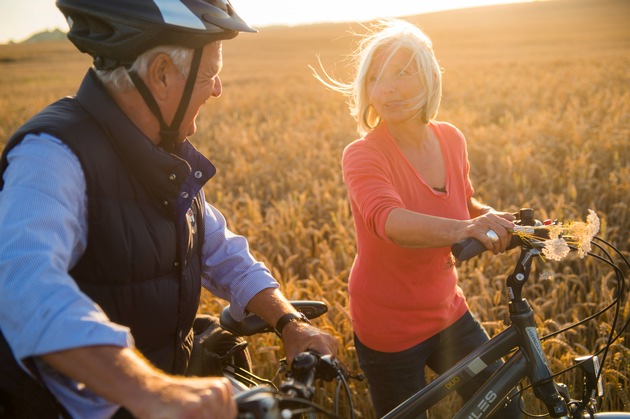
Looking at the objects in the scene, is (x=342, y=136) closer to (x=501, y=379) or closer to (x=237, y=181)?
(x=237, y=181)

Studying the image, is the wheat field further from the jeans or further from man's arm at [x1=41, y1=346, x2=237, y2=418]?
man's arm at [x1=41, y1=346, x2=237, y2=418]

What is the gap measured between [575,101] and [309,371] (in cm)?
1113

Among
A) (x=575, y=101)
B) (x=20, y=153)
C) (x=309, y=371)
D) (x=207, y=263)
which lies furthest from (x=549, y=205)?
(x=575, y=101)

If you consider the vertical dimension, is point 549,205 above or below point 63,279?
below

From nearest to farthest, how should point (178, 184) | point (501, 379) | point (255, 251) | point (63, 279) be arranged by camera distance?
point (63, 279), point (178, 184), point (501, 379), point (255, 251)

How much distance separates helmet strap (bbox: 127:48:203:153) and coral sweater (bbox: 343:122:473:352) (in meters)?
0.79

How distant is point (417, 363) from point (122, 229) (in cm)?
145

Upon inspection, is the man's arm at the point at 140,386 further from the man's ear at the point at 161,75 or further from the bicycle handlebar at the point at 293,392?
the man's ear at the point at 161,75

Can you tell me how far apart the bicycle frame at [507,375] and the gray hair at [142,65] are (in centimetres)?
130

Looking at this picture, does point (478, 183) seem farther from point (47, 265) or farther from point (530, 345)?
point (47, 265)

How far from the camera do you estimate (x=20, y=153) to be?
1400mm

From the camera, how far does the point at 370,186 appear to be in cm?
221

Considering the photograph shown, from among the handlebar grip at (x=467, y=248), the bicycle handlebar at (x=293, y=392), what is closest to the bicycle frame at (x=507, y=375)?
the handlebar grip at (x=467, y=248)

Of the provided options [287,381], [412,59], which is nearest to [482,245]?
[287,381]
